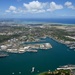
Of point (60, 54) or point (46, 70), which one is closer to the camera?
point (46, 70)

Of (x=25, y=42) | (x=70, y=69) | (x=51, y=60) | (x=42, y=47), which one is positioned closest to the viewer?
(x=70, y=69)

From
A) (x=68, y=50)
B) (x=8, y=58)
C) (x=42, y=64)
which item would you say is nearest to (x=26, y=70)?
(x=42, y=64)

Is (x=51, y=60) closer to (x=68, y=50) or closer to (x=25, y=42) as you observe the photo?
(x=68, y=50)

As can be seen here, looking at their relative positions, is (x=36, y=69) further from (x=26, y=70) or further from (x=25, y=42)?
(x=25, y=42)

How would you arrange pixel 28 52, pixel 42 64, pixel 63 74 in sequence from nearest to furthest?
pixel 63 74
pixel 42 64
pixel 28 52

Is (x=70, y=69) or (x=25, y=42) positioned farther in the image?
(x=25, y=42)

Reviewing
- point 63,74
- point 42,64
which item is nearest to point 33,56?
point 42,64
